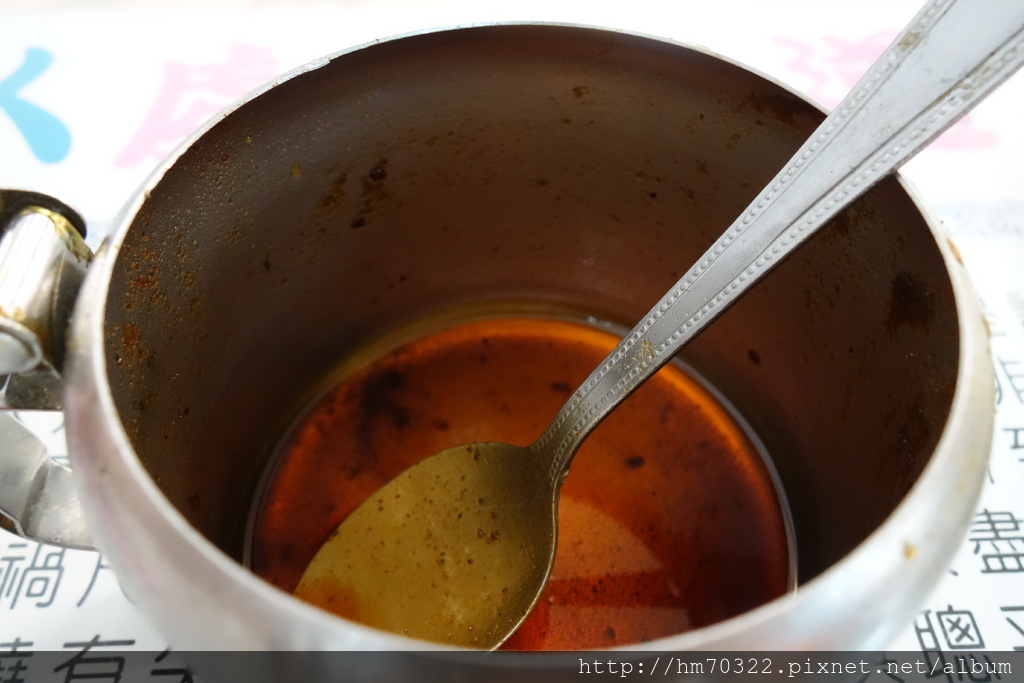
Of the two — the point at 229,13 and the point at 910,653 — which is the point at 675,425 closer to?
the point at 910,653

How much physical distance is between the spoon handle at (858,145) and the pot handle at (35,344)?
1.01ft

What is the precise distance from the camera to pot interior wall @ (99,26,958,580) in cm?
44

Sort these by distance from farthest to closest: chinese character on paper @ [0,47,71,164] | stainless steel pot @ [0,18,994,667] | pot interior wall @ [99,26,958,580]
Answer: chinese character on paper @ [0,47,71,164], pot interior wall @ [99,26,958,580], stainless steel pot @ [0,18,994,667]

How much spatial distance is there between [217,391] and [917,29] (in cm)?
48

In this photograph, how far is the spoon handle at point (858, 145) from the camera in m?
0.31

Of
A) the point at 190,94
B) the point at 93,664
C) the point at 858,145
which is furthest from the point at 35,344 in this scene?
the point at 190,94

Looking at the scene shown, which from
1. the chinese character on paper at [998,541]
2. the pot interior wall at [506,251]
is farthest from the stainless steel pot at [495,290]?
the chinese character on paper at [998,541]

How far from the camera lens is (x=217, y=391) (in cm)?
53

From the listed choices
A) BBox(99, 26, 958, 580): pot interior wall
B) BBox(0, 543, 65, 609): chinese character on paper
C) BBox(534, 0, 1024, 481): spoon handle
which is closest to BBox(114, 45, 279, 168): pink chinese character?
BBox(99, 26, 958, 580): pot interior wall

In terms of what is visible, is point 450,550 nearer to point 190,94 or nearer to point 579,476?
point 579,476

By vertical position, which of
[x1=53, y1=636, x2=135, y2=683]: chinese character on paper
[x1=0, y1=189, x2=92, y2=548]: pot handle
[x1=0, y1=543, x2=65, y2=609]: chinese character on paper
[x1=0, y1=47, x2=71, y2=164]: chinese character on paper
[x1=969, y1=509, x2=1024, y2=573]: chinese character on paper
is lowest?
[x1=969, y1=509, x2=1024, y2=573]: chinese character on paper

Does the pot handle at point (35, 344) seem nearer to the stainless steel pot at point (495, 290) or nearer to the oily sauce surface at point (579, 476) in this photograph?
the stainless steel pot at point (495, 290)

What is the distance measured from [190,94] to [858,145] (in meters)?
0.67

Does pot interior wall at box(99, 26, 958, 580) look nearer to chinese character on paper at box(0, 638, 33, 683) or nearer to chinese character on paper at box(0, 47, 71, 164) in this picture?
chinese character on paper at box(0, 638, 33, 683)
